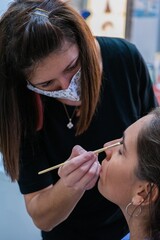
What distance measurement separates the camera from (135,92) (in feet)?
3.79

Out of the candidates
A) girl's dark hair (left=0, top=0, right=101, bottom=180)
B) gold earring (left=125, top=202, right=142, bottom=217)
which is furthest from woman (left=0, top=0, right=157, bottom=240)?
gold earring (left=125, top=202, right=142, bottom=217)

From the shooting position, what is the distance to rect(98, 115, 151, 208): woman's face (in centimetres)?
92

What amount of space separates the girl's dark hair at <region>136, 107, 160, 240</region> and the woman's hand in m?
0.11

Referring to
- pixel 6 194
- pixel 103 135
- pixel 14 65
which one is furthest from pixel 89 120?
pixel 6 194

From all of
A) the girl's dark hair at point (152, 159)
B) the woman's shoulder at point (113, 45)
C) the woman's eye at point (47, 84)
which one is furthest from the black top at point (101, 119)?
the girl's dark hair at point (152, 159)

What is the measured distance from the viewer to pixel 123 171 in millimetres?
928

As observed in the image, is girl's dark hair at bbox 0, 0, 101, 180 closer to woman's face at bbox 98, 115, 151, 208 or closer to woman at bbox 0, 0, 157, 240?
woman at bbox 0, 0, 157, 240

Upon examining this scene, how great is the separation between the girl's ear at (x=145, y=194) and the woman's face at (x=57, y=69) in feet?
1.09

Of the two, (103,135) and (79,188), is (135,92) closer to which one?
(103,135)

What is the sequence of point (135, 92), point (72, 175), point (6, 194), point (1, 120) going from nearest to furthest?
point (72, 175), point (1, 120), point (135, 92), point (6, 194)

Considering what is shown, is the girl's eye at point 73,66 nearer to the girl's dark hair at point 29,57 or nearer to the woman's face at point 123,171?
the girl's dark hair at point 29,57

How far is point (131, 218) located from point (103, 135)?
0.90ft

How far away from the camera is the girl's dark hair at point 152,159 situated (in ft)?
2.78

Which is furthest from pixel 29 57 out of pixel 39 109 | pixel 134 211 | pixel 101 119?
pixel 134 211
